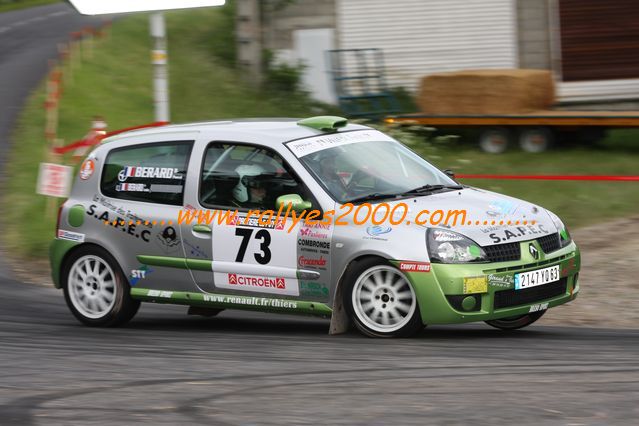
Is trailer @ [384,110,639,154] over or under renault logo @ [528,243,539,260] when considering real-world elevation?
over

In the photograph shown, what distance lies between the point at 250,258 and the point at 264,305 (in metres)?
0.38

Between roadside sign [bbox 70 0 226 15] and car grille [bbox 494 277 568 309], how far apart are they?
344 inches

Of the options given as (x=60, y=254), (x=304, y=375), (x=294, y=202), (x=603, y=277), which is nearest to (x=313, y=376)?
(x=304, y=375)

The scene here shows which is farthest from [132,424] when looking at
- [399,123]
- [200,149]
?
[399,123]

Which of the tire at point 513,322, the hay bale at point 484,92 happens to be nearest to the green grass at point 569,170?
the hay bale at point 484,92

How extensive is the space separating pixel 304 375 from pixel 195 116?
1820cm

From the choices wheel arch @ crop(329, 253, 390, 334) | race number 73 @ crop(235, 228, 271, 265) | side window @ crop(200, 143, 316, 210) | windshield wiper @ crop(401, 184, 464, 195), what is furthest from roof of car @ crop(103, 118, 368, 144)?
wheel arch @ crop(329, 253, 390, 334)

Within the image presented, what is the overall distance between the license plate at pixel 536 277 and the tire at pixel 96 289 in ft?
11.0

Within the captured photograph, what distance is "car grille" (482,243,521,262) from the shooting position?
8523 millimetres

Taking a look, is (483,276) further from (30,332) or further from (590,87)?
(590,87)

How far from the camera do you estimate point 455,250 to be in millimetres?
8484

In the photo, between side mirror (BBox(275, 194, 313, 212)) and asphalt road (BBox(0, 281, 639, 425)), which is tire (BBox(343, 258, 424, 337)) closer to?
asphalt road (BBox(0, 281, 639, 425))

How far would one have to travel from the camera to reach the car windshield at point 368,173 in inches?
362

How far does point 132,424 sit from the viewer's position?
248 inches
